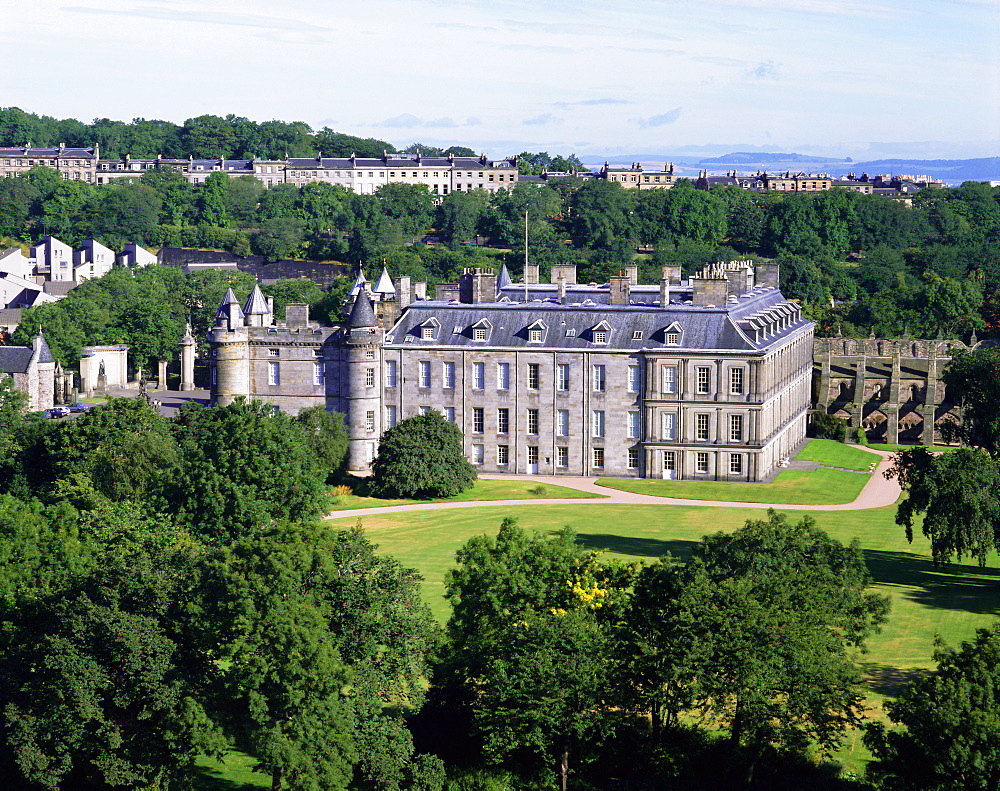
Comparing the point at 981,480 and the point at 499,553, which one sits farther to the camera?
the point at 981,480

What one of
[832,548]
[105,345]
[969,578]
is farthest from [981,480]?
[105,345]

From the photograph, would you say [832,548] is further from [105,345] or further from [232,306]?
[105,345]

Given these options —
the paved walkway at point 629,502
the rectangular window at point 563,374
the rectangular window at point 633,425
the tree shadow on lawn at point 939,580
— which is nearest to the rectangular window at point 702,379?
the rectangular window at point 633,425

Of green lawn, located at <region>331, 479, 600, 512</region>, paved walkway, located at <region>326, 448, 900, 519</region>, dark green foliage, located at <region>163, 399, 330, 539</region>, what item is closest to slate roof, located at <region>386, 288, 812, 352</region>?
green lawn, located at <region>331, 479, 600, 512</region>

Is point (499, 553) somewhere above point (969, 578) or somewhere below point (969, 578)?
above

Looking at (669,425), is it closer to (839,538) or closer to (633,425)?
(633,425)

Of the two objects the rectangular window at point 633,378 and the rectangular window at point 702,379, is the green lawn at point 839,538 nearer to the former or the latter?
the rectangular window at point 702,379

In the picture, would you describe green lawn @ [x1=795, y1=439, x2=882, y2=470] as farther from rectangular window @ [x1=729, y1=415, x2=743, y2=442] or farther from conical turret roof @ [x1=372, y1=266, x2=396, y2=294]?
conical turret roof @ [x1=372, y1=266, x2=396, y2=294]

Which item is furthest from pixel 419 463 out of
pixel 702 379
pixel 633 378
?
pixel 702 379
